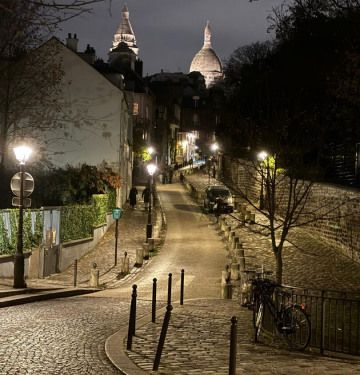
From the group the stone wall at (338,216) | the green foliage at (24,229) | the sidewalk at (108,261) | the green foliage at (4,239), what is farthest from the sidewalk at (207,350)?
the stone wall at (338,216)

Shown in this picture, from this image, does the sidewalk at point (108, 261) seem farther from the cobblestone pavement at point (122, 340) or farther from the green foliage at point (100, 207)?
the green foliage at point (100, 207)

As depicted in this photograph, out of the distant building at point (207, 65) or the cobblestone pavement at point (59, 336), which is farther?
the distant building at point (207, 65)

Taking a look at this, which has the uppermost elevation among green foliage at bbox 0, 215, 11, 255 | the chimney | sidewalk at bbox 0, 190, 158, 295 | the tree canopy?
the chimney

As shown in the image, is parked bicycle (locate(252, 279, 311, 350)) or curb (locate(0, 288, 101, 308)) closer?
parked bicycle (locate(252, 279, 311, 350))

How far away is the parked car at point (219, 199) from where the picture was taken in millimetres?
47612

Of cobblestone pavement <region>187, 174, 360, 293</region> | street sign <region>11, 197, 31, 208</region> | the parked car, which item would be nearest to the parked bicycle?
street sign <region>11, 197, 31, 208</region>

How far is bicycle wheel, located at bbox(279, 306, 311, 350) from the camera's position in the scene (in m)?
11.8

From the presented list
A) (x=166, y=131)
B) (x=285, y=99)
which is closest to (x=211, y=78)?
Result: (x=166, y=131)

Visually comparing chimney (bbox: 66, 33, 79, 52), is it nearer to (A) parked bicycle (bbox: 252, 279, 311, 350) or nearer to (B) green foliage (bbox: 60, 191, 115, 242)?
(B) green foliage (bbox: 60, 191, 115, 242)

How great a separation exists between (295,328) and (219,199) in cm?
3594

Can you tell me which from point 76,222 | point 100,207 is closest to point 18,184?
point 76,222

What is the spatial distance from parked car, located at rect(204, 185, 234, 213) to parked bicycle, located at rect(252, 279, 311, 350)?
34.3 metres

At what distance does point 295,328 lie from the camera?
467 inches

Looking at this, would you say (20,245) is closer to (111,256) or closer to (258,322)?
(258,322)
